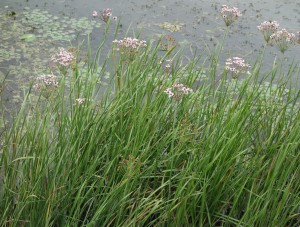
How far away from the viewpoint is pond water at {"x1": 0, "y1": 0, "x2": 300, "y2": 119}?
313 centimetres

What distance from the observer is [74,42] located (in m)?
3.23

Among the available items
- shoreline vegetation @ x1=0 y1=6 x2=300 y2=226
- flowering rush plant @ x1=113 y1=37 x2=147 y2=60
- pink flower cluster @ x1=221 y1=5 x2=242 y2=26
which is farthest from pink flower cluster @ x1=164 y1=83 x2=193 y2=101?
pink flower cluster @ x1=221 y1=5 x2=242 y2=26

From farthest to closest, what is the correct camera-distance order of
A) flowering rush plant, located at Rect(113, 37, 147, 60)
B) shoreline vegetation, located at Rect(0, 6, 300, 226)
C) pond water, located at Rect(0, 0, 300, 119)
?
pond water, located at Rect(0, 0, 300, 119) → flowering rush plant, located at Rect(113, 37, 147, 60) → shoreline vegetation, located at Rect(0, 6, 300, 226)

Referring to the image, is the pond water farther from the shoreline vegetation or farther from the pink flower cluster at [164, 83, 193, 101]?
the pink flower cluster at [164, 83, 193, 101]

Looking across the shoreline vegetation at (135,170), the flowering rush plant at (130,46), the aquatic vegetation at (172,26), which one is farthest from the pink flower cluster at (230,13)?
the aquatic vegetation at (172,26)

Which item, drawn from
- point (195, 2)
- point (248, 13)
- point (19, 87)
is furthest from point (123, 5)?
point (19, 87)

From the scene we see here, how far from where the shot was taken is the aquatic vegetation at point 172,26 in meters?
3.50

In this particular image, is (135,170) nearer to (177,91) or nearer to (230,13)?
(177,91)

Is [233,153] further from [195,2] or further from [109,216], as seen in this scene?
[195,2]

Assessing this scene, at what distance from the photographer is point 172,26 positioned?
353 cm

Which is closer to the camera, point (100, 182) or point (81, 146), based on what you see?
point (100, 182)

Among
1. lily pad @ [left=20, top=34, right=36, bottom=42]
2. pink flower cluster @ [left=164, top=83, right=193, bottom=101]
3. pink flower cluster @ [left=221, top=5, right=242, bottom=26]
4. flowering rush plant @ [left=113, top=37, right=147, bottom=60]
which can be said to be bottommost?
lily pad @ [left=20, top=34, right=36, bottom=42]

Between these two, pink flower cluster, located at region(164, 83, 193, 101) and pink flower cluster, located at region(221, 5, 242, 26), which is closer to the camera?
pink flower cluster, located at region(164, 83, 193, 101)

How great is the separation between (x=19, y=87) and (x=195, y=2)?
5.22ft
